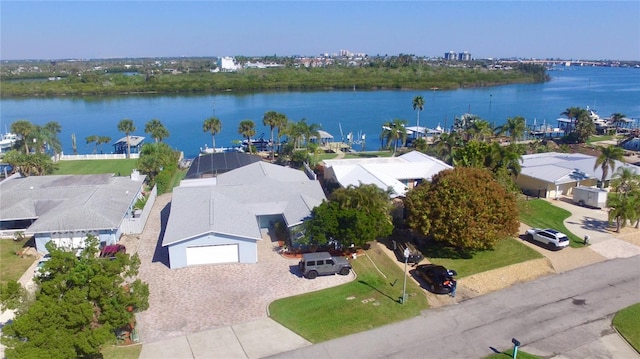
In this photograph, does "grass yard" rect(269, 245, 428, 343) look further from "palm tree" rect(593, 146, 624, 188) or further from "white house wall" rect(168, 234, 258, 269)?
"palm tree" rect(593, 146, 624, 188)

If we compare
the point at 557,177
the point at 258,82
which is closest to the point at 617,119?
the point at 557,177

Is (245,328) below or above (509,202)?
below

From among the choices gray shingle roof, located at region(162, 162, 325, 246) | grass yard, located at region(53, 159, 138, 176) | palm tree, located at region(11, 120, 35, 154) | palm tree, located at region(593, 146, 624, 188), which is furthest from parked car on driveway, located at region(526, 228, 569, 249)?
palm tree, located at region(11, 120, 35, 154)

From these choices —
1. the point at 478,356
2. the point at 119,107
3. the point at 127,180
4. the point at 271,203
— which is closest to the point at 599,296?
the point at 478,356

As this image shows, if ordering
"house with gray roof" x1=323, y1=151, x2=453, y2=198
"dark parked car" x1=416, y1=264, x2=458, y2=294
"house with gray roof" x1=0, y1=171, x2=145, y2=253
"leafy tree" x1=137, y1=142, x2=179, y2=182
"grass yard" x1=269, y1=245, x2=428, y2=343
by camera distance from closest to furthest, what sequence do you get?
1. "grass yard" x1=269, y1=245, x2=428, y2=343
2. "dark parked car" x1=416, y1=264, x2=458, y2=294
3. "house with gray roof" x1=0, y1=171, x2=145, y2=253
4. "house with gray roof" x1=323, y1=151, x2=453, y2=198
5. "leafy tree" x1=137, y1=142, x2=179, y2=182

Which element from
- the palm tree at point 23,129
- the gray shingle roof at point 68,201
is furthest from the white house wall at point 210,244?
the palm tree at point 23,129

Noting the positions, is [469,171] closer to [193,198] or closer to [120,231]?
[193,198]
